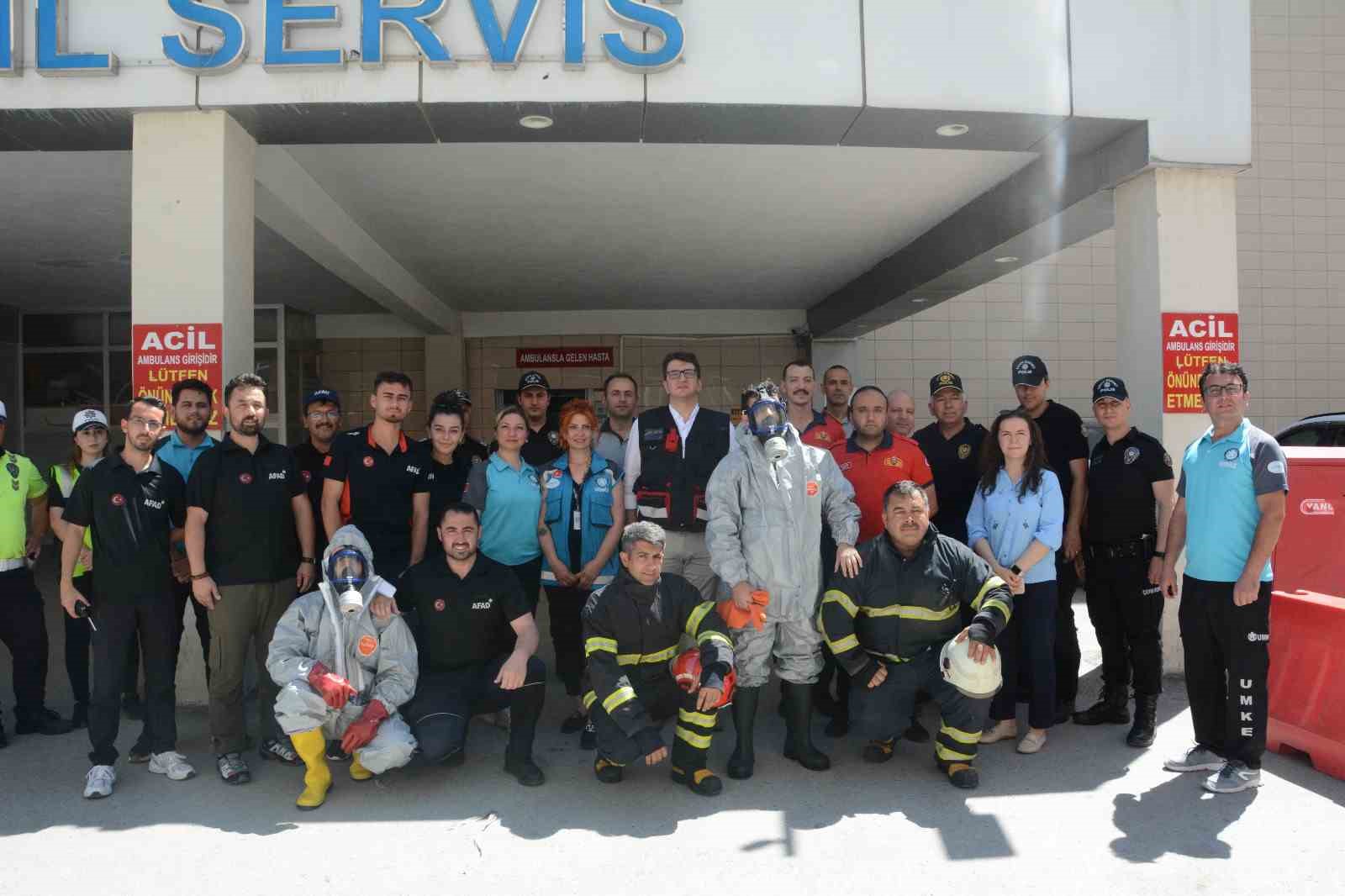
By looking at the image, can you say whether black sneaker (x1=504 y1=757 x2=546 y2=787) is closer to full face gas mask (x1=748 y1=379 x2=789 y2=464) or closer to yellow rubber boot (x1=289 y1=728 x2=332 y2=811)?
yellow rubber boot (x1=289 y1=728 x2=332 y2=811)

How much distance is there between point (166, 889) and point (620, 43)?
4.31 meters

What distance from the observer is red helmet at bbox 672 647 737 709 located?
3.76 m

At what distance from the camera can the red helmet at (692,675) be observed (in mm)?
3758

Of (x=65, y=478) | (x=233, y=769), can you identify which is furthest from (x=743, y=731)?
(x=65, y=478)

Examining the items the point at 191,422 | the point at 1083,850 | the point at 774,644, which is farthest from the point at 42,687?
the point at 1083,850

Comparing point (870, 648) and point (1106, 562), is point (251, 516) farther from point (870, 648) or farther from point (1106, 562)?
point (1106, 562)

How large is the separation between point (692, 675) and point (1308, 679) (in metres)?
2.83

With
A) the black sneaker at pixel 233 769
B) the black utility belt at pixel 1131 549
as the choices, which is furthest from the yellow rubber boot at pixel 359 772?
the black utility belt at pixel 1131 549

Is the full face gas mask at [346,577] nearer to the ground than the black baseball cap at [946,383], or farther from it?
nearer to the ground

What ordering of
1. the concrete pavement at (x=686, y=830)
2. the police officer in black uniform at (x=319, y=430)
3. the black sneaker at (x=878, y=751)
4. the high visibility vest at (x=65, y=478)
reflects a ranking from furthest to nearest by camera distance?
the police officer in black uniform at (x=319, y=430)
the high visibility vest at (x=65, y=478)
the black sneaker at (x=878, y=751)
the concrete pavement at (x=686, y=830)

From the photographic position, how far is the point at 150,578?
3965 millimetres

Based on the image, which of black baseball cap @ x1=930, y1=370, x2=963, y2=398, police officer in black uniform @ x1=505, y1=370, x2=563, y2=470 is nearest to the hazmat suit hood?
police officer in black uniform @ x1=505, y1=370, x2=563, y2=470

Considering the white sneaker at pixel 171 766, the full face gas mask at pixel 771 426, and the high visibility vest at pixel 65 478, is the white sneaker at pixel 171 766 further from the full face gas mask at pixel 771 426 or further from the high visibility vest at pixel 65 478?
the full face gas mask at pixel 771 426

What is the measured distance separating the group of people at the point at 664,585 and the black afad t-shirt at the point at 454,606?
0.01 metres
